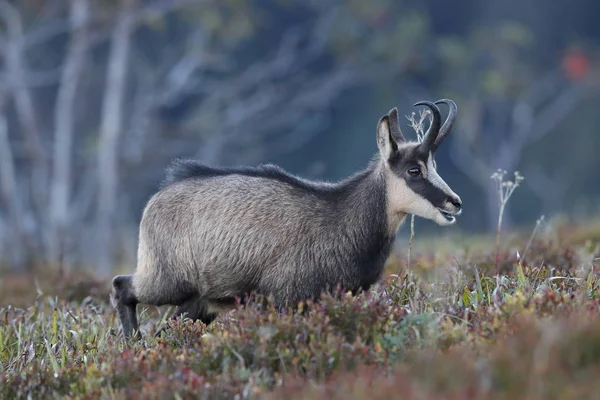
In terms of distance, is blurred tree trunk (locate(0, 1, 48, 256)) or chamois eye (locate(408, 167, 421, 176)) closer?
chamois eye (locate(408, 167, 421, 176))

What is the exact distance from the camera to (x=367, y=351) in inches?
208

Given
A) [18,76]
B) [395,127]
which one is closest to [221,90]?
[18,76]

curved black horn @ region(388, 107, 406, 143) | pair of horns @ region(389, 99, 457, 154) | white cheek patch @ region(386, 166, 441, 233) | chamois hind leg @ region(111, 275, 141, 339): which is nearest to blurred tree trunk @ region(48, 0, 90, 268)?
chamois hind leg @ region(111, 275, 141, 339)

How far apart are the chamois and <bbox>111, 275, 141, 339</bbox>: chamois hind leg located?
0.13 m

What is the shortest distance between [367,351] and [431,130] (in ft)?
7.14

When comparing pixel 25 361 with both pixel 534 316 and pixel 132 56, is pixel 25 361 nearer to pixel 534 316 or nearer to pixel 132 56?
pixel 534 316

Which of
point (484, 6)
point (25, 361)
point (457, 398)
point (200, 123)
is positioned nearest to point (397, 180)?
point (25, 361)

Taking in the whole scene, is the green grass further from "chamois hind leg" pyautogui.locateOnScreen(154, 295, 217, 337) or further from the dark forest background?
the dark forest background

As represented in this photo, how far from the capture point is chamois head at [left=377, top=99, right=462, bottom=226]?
6926 millimetres

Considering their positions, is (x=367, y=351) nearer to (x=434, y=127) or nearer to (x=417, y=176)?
(x=417, y=176)

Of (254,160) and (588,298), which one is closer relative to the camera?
(588,298)

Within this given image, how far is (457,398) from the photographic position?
380cm

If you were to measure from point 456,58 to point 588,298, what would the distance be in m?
20.7

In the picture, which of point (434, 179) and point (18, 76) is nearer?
point (434, 179)
